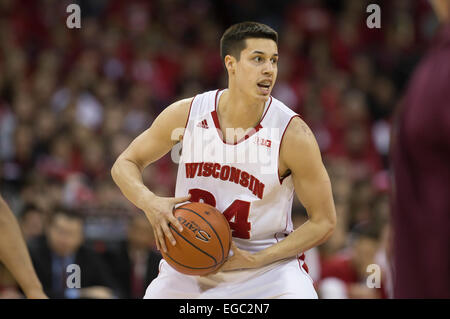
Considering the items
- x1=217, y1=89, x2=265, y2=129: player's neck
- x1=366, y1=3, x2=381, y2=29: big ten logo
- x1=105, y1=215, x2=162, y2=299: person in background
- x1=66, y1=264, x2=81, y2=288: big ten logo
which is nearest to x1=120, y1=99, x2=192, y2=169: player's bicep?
x1=217, y1=89, x2=265, y2=129: player's neck

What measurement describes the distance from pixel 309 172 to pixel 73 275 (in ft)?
9.27

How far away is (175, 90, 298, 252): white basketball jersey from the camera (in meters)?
4.00

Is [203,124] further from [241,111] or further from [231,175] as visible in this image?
[231,175]

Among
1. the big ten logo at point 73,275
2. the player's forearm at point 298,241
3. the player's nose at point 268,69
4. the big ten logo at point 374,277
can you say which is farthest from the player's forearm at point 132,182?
the big ten logo at point 374,277

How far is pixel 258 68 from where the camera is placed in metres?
3.99

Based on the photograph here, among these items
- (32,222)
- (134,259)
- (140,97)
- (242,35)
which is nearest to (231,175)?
(242,35)

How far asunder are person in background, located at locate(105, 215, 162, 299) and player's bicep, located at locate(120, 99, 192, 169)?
2.29 metres

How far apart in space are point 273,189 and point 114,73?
287 inches

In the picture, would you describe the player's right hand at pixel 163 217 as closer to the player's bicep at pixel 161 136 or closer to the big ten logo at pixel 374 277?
the player's bicep at pixel 161 136

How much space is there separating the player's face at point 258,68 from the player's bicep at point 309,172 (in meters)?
0.30

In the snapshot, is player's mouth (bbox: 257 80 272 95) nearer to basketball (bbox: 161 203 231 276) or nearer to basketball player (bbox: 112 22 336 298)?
basketball player (bbox: 112 22 336 298)

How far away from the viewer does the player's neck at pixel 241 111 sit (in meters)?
4.11

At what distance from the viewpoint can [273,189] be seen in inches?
158
